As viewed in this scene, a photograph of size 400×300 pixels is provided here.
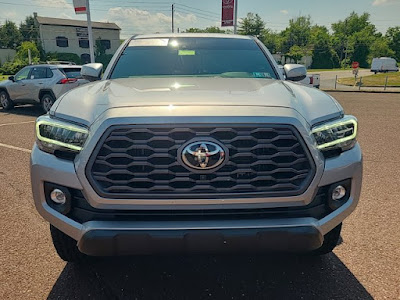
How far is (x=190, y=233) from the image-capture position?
184 cm

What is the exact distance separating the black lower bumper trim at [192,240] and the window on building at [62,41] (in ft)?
206

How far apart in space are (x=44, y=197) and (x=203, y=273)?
4.10 ft

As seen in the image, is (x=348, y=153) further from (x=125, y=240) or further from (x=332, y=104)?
(x=125, y=240)

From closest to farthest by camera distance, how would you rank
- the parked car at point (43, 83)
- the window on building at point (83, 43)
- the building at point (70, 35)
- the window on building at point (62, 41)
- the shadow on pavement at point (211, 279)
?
the shadow on pavement at point (211, 279)
the parked car at point (43, 83)
the building at point (70, 35)
the window on building at point (62, 41)
the window on building at point (83, 43)

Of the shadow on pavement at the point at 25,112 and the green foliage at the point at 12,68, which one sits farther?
the green foliage at the point at 12,68

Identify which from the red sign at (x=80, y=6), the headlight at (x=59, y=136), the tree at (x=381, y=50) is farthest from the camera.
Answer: the tree at (x=381, y=50)

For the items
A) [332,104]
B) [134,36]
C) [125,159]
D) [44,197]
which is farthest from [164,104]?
[134,36]

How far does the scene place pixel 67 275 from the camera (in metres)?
2.52

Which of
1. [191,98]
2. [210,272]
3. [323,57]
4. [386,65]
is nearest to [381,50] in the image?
[323,57]

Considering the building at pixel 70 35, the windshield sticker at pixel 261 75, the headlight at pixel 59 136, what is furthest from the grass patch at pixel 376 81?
the building at pixel 70 35

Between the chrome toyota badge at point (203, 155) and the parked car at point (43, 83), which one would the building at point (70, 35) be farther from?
the chrome toyota badge at point (203, 155)

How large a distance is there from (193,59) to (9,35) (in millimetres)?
99678

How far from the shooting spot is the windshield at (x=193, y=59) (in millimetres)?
3271

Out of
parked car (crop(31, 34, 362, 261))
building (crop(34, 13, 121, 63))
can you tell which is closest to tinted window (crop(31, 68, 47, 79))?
parked car (crop(31, 34, 362, 261))
